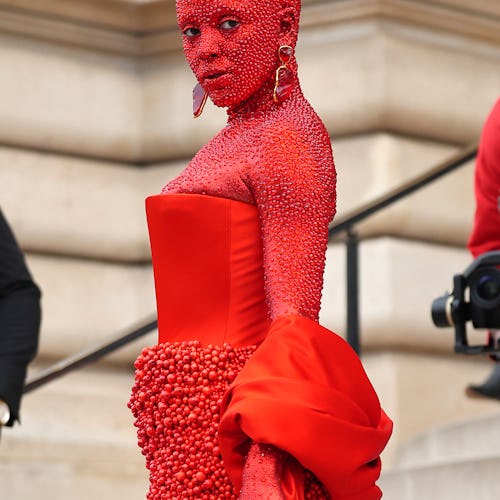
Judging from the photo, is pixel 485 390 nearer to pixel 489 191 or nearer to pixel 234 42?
pixel 489 191

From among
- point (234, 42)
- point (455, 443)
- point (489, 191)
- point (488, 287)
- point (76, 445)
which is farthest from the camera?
point (76, 445)

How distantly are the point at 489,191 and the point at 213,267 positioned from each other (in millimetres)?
1811

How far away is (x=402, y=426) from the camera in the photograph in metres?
6.31

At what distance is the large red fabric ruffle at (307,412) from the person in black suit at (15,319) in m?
1.83

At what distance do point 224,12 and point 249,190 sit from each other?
0.32 m

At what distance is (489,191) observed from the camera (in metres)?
4.29

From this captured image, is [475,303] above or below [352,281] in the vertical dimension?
above

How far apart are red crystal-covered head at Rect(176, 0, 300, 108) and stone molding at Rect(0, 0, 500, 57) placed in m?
4.00

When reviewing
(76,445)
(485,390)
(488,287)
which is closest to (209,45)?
(488,287)

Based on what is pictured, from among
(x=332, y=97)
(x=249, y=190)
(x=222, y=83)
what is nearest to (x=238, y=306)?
(x=249, y=190)

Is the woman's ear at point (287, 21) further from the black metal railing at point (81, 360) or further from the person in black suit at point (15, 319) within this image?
the black metal railing at point (81, 360)

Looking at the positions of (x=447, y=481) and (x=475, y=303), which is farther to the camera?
(x=447, y=481)

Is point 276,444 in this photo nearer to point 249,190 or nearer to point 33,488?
point 249,190

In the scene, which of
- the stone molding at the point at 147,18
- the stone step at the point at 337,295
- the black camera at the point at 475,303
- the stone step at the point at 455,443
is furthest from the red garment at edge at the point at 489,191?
the stone molding at the point at 147,18
